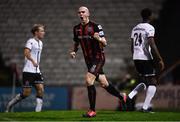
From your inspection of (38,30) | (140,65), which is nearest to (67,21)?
(38,30)

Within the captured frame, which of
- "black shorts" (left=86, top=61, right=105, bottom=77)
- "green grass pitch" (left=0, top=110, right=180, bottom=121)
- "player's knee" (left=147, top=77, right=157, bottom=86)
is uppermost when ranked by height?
"black shorts" (left=86, top=61, right=105, bottom=77)

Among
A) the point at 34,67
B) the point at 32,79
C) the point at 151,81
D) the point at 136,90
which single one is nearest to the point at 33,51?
the point at 34,67

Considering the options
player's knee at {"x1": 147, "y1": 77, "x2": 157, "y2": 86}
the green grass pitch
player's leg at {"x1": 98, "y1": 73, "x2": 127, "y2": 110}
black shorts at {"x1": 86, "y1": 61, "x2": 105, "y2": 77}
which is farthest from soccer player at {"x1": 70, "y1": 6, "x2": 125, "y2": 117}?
player's knee at {"x1": 147, "y1": 77, "x2": 157, "y2": 86}

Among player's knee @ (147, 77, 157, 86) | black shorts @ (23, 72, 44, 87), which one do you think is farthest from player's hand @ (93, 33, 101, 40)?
black shorts @ (23, 72, 44, 87)

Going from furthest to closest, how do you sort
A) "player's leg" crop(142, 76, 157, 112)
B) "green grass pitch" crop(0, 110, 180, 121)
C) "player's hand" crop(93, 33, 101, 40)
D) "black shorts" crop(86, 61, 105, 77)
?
"player's leg" crop(142, 76, 157, 112), "black shorts" crop(86, 61, 105, 77), "player's hand" crop(93, 33, 101, 40), "green grass pitch" crop(0, 110, 180, 121)

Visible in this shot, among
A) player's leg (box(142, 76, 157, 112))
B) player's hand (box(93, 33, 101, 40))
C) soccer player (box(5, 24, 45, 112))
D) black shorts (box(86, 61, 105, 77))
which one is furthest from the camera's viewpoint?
soccer player (box(5, 24, 45, 112))

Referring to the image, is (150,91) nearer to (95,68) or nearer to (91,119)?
(95,68)

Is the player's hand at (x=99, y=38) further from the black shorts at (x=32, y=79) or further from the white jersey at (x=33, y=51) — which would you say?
the black shorts at (x=32, y=79)

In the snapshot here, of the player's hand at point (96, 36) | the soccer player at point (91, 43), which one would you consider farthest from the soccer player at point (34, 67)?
the player's hand at point (96, 36)

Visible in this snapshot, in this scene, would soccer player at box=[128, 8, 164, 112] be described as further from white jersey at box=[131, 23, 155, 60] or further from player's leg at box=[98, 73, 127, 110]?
player's leg at box=[98, 73, 127, 110]

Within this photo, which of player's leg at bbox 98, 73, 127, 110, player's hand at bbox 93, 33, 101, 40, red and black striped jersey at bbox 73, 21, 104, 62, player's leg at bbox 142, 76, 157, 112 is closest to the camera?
player's hand at bbox 93, 33, 101, 40

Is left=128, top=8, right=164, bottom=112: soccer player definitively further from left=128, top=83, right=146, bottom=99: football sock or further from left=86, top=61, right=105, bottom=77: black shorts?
left=86, top=61, right=105, bottom=77: black shorts

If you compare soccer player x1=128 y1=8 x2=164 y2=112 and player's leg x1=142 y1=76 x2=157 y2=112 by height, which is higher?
soccer player x1=128 y1=8 x2=164 y2=112

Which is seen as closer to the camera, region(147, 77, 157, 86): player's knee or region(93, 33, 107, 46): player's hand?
region(93, 33, 107, 46): player's hand
